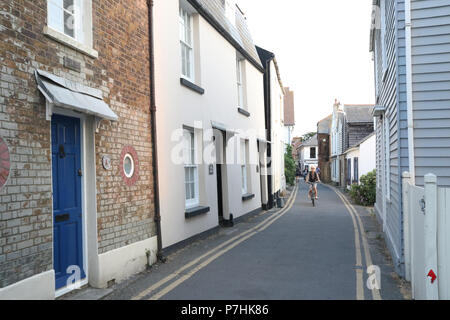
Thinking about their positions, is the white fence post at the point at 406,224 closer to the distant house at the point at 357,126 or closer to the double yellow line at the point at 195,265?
the double yellow line at the point at 195,265

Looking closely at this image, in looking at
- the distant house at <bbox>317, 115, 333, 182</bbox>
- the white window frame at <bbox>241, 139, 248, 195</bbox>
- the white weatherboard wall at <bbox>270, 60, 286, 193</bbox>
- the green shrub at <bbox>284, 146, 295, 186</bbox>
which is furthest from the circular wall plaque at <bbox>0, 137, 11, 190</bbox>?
the distant house at <bbox>317, 115, 333, 182</bbox>

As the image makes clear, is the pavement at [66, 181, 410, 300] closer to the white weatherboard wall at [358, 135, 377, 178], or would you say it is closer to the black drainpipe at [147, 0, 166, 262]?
the black drainpipe at [147, 0, 166, 262]

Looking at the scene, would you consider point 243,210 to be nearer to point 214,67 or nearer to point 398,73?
point 214,67

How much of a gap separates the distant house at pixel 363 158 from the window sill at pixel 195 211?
44.2ft

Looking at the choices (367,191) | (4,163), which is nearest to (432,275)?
(4,163)

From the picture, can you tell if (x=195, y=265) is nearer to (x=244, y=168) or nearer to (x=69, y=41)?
(x=69, y=41)

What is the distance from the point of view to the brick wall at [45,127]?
4.21 metres

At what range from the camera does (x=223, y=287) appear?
5723mm

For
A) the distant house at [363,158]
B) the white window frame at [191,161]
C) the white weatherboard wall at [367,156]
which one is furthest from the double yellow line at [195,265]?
the distant house at [363,158]

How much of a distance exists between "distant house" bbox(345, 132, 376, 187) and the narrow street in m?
11.1

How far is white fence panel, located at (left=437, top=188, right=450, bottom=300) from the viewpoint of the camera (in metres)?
3.85

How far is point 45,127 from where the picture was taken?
4.76m

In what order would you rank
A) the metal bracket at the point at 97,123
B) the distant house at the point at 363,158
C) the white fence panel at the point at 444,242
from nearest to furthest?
the white fence panel at the point at 444,242
the metal bracket at the point at 97,123
the distant house at the point at 363,158

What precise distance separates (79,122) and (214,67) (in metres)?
5.99
